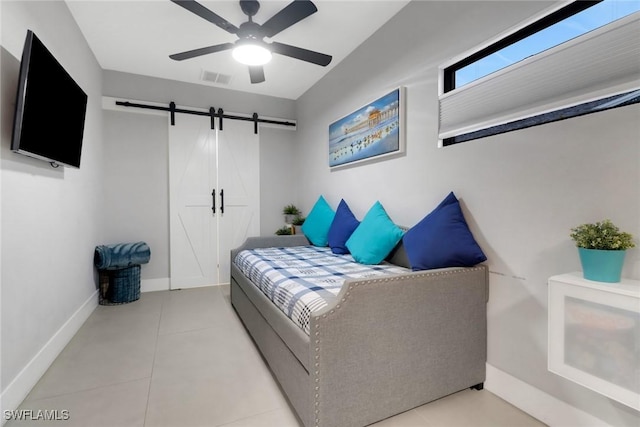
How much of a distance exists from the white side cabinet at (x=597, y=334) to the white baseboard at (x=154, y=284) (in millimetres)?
4039

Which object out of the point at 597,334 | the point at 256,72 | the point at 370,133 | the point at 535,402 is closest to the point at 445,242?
the point at 597,334

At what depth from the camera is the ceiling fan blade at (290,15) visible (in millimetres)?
1928

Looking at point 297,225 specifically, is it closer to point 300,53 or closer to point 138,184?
point 138,184

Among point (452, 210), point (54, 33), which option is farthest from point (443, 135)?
point (54, 33)

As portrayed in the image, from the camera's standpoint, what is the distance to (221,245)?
425 centimetres

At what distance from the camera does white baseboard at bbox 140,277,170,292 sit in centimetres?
382

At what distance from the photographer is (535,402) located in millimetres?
1552

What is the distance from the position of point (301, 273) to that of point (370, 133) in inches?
59.7

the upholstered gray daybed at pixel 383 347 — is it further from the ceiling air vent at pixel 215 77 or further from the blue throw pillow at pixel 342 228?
the ceiling air vent at pixel 215 77

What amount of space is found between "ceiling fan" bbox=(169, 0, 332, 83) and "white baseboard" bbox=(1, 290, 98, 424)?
2.35m

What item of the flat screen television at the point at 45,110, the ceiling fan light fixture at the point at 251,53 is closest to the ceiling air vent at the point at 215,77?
the ceiling fan light fixture at the point at 251,53

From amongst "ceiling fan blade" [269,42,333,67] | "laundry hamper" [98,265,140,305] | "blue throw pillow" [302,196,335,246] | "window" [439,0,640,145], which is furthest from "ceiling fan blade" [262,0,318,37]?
"laundry hamper" [98,265,140,305]

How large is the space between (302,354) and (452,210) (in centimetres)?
125

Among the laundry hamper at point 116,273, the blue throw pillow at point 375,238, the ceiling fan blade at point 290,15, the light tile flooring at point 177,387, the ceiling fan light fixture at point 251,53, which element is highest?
the ceiling fan blade at point 290,15
